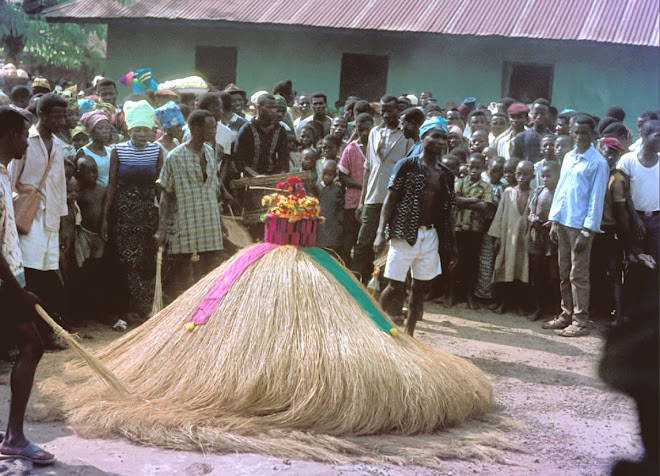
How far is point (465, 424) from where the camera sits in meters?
5.48

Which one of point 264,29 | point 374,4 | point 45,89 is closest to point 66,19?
point 264,29

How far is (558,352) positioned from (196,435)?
13.9ft

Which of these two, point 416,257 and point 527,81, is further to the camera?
point 527,81

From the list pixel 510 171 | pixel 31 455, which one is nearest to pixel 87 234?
pixel 31 455

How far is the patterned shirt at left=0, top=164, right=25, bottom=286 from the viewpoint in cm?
458

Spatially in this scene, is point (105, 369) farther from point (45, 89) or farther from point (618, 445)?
point (45, 89)

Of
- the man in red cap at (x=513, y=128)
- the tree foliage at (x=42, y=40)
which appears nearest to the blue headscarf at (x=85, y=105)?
the man in red cap at (x=513, y=128)

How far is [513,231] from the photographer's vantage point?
922cm

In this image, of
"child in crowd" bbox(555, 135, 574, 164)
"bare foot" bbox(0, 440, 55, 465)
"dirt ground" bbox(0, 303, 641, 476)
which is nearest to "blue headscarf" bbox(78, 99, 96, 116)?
"dirt ground" bbox(0, 303, 641, 476)

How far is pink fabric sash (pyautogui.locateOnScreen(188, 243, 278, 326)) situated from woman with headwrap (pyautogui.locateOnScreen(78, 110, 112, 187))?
2.47 m

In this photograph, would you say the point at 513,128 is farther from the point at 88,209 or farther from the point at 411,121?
the point at 88,209

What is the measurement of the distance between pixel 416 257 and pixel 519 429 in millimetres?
1944

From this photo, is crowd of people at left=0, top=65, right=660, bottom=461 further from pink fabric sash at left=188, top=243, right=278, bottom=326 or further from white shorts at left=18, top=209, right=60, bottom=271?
pink fabric sash at left=188, top=243, right=278, bottom=326

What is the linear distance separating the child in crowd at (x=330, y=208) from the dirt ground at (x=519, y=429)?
4.62 ft
